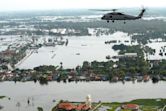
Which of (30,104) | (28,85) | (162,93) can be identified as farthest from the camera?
(28,85)

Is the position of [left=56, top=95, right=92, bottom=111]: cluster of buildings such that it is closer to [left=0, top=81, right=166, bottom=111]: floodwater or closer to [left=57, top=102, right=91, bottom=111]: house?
[left=57, top=102, right=91, bottom=111]: house

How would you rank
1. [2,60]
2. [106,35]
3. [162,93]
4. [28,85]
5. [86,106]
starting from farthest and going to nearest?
[106,35], [2,60], [28,85], [162,93], [86,106]

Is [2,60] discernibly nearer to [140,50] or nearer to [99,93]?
[140,50]

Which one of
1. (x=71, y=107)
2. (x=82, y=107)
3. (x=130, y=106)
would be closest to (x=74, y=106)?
(x=71, y=107)

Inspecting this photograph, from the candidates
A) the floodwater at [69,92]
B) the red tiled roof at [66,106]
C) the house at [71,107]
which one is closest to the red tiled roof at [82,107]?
the house at [71,107]

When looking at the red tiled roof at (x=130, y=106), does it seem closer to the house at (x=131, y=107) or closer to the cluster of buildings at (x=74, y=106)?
the house at (x=131, y=107)

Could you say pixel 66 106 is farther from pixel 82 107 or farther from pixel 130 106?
pixel 130 106

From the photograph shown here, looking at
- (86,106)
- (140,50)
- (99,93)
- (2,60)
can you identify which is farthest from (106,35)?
(86,106)

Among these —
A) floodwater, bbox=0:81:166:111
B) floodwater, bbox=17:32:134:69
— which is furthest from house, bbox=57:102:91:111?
floodwater, bbox=17:32:134:69
